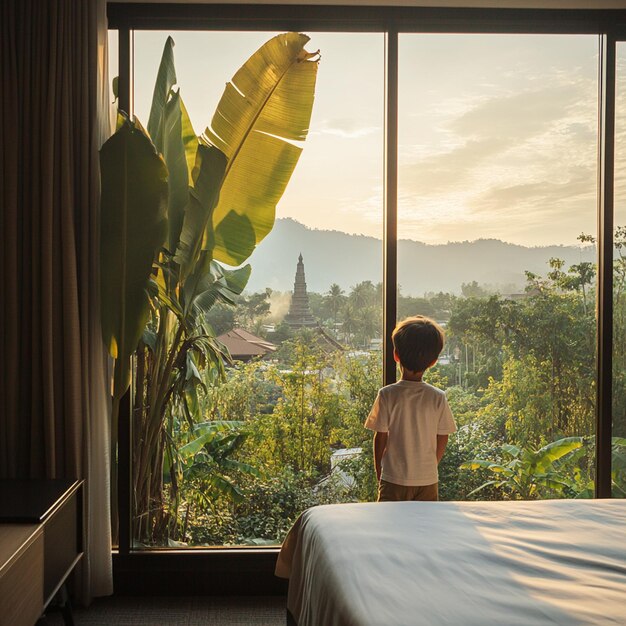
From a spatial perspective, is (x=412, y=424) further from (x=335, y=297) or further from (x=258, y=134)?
(x=258, y=134)

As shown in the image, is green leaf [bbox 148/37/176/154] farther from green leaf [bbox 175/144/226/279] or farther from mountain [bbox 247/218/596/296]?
mountain [bbox 247/218/596/296]

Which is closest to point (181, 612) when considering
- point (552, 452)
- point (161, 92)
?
point (552, 452)

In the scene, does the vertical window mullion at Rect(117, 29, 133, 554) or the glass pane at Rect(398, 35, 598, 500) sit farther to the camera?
the glass pane at Rect(398, 35, 598, 500)

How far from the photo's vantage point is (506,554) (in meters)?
1.56

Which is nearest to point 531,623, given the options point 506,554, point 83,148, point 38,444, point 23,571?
point 506,554

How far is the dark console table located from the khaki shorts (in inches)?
43.6

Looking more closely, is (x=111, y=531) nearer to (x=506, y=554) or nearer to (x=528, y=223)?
(x=506, y=554)

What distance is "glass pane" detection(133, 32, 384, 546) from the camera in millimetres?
2922

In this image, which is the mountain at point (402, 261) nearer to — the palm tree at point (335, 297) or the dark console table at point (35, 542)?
the palm tree at point (335, 297)

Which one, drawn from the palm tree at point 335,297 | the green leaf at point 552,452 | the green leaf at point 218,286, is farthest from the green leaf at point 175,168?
the green leaf at point 552,452

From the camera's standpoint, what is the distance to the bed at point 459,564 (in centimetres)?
127

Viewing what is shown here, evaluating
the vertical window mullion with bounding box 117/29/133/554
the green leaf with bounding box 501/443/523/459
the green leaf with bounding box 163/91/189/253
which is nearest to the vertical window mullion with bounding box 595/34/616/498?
the green leaf with bounding box 501/443/523/459

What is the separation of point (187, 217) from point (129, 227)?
9.5 inches

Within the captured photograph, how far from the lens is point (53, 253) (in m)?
2.68
